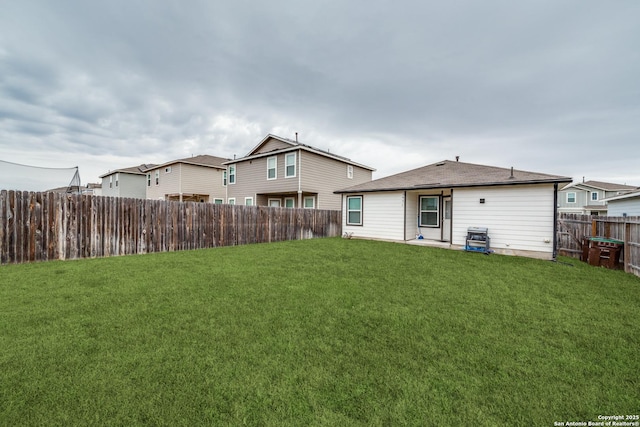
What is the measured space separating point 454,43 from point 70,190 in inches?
699

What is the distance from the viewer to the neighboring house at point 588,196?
27214 millimetres

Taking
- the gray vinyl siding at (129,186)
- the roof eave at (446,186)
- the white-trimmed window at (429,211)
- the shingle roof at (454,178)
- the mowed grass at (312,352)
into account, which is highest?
the gray vinyl siding at (129,186)

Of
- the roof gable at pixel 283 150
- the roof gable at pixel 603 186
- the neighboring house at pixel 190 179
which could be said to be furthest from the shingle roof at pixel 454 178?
the roof gable at pixel 603 186

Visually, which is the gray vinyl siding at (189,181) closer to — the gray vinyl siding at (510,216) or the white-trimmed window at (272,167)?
the white-trimmed window at (272,167)

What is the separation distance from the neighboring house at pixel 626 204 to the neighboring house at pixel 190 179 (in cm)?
2495

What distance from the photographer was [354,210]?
13.5 m

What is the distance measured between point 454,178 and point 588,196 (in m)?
30.3

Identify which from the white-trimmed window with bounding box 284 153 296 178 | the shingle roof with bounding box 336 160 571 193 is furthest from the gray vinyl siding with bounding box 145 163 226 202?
the shingle roof with bounding box 336 160 571 193

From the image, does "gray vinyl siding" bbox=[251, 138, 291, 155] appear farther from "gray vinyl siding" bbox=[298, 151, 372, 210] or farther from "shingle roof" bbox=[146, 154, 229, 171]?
"shingle roof" bbox=[146, 154, 229, 171]

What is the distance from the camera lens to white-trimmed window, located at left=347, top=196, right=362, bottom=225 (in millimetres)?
13312

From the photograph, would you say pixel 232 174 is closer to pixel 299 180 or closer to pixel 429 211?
pixel 299 180

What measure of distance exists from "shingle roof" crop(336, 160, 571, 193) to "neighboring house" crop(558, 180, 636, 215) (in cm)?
2627

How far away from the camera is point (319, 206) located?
663 inches

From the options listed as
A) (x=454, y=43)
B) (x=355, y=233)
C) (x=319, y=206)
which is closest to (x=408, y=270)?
(x=355, y=233)
